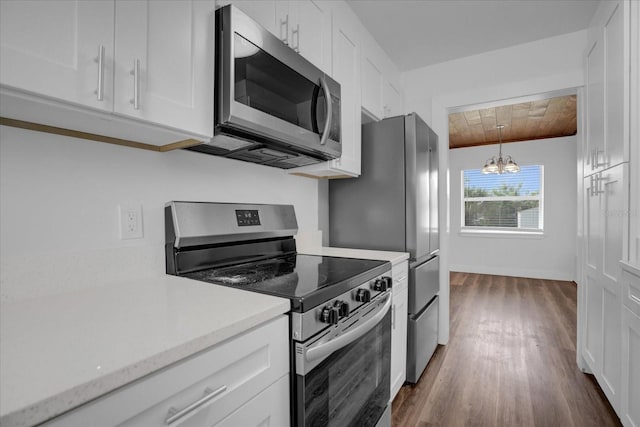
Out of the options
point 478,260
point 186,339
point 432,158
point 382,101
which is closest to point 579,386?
point 432,158

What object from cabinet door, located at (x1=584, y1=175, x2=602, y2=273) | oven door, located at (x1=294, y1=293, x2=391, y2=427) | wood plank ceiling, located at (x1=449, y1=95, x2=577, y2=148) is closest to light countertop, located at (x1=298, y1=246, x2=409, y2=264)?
oven door, located at (x1=294, y1=293, x2=391, y2=427)

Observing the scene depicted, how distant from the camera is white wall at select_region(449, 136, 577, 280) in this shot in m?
5.23

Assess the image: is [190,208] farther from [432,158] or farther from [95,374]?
[432,158]

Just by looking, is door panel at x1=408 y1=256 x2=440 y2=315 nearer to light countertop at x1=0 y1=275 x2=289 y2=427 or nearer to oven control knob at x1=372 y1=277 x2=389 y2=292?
oven control knob at x1=372 y1=277 x2=389 y2=292

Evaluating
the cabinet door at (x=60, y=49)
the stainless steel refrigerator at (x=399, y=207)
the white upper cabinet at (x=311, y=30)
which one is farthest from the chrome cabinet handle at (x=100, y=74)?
the stainless steel refrigerator at (x=399, y=207)

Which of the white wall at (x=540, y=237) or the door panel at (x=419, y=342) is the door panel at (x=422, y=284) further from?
the white wall at (x=540, y=237)

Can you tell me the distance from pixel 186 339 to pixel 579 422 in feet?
7.15

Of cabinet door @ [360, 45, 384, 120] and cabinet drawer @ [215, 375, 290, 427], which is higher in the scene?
Answer: cabinet door @ [360, 45, 384, 120]

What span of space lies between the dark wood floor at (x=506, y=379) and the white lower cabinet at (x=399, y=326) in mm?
191

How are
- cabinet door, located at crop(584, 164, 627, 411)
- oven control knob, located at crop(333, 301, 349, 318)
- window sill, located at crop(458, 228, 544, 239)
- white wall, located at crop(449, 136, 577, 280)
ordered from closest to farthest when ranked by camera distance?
1. oven control knob, located at crop(333, 301, 349, 318)
2. cabinet door, located at crop(584, 164, 627, 411)
3. white wall, located at crop(449, 136, 577, 280)
4. window sill, located at crop(458, 228, 544, 239)

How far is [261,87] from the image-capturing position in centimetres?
121

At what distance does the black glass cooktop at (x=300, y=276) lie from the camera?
0.97 m

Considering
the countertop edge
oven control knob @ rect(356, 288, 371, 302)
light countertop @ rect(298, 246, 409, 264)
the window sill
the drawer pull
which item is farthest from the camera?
the window sill

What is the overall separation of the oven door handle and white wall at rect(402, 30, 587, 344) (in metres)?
1.70
